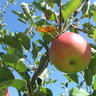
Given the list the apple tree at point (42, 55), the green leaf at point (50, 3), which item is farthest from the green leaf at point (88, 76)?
the green leaf at point (50, 3)

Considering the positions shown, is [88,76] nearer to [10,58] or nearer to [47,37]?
[47,37]

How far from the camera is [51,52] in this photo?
1547mm

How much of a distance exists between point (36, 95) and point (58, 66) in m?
0.36

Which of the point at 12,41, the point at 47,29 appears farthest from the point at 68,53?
the point at 12,41

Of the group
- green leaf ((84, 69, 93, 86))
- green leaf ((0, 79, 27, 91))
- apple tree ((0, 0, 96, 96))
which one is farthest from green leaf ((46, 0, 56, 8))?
green leaf ((0, 79, 27, 91))

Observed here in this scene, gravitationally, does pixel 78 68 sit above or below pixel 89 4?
below

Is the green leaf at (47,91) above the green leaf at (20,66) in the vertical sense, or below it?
below

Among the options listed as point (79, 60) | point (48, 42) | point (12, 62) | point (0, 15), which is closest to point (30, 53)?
point (48, 42)

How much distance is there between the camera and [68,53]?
4.95ft

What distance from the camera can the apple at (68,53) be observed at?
151 centimetres

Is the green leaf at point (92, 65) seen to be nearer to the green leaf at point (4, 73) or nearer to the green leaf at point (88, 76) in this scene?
the green leaf at point (88, 76)

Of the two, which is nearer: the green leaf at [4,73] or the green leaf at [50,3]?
the green leaf at [4,73]

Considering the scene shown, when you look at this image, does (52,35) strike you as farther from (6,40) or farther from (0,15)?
(0,15)

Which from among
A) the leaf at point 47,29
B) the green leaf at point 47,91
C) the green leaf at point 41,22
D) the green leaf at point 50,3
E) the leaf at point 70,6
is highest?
the green leaf at point 50,3
